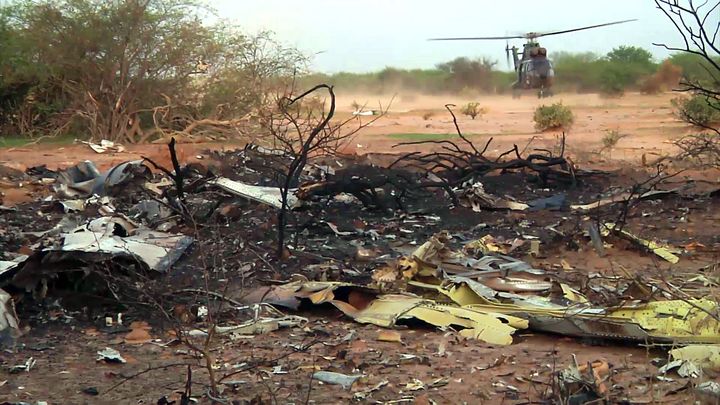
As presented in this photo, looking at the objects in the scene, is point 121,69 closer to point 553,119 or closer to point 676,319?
point 553,119

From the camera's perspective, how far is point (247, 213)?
9.80 metres

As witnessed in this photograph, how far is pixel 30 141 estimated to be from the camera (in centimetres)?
2247

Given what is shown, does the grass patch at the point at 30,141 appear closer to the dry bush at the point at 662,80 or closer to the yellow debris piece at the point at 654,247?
the yellow debris piece at the point at 654,247

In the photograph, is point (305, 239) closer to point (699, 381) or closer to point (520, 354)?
point (520, 354)

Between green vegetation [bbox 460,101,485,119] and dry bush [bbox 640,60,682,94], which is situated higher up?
dry bush [bbox 640,60,682,94]

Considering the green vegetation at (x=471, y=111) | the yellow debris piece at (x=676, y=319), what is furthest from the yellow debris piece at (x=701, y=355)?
the green vegetation at (x=471, y=111)

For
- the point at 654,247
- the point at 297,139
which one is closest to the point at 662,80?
the point at 297,139

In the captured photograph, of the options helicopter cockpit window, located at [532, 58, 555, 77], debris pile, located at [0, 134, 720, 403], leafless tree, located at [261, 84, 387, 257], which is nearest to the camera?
debris pile, located at [0, 134, 720, 403]

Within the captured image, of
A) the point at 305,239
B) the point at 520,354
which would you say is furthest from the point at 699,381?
the point at 305,239

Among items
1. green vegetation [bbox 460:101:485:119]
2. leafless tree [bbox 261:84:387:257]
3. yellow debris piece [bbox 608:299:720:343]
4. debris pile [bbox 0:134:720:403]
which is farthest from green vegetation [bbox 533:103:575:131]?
yellow debris piece [bbox 608:299:720:343]

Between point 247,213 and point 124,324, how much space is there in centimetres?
387

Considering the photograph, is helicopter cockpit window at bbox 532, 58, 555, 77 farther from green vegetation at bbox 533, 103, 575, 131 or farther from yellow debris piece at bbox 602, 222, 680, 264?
yellow debris piece at bbox 602, 222, 680, 264

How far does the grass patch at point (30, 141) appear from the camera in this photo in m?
21.8

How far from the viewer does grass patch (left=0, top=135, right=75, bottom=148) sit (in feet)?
71.4
